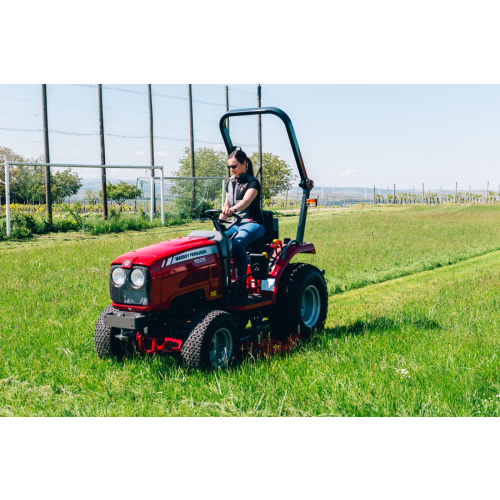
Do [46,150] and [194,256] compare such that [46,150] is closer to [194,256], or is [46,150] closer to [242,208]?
[242,208]

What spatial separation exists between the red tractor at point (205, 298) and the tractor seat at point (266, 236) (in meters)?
0.01

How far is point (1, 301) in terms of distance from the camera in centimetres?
829

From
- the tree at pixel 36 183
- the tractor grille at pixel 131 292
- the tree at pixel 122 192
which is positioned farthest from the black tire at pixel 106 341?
the tree at pixel 122 192

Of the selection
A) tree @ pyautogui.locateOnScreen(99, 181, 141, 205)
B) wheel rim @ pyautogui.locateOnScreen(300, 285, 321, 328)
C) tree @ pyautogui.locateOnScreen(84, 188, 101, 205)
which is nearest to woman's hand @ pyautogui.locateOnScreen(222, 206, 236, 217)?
wheel rim @ pyautogui.locateOnScreen(300, 285, 321, 328)

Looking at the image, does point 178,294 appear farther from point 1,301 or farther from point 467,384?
point 1,301

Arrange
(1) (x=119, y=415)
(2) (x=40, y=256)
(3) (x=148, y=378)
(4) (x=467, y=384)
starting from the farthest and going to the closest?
(2) (x=40, y=256) < (3) (x=148, y=378) < (4) (x=467, y=384) < (1) (x=119, y=415)

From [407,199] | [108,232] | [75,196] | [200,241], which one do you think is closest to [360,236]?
[108,232]

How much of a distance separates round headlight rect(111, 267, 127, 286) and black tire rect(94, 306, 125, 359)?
381 millimetres

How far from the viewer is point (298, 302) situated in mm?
6410

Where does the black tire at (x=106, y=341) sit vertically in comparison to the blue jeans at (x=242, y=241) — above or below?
below

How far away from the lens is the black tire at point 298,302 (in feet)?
20.9

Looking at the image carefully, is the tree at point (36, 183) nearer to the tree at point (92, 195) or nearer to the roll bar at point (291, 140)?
the tree at point (92, 195)

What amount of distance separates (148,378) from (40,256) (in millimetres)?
9155

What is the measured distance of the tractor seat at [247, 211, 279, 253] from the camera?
631cm
